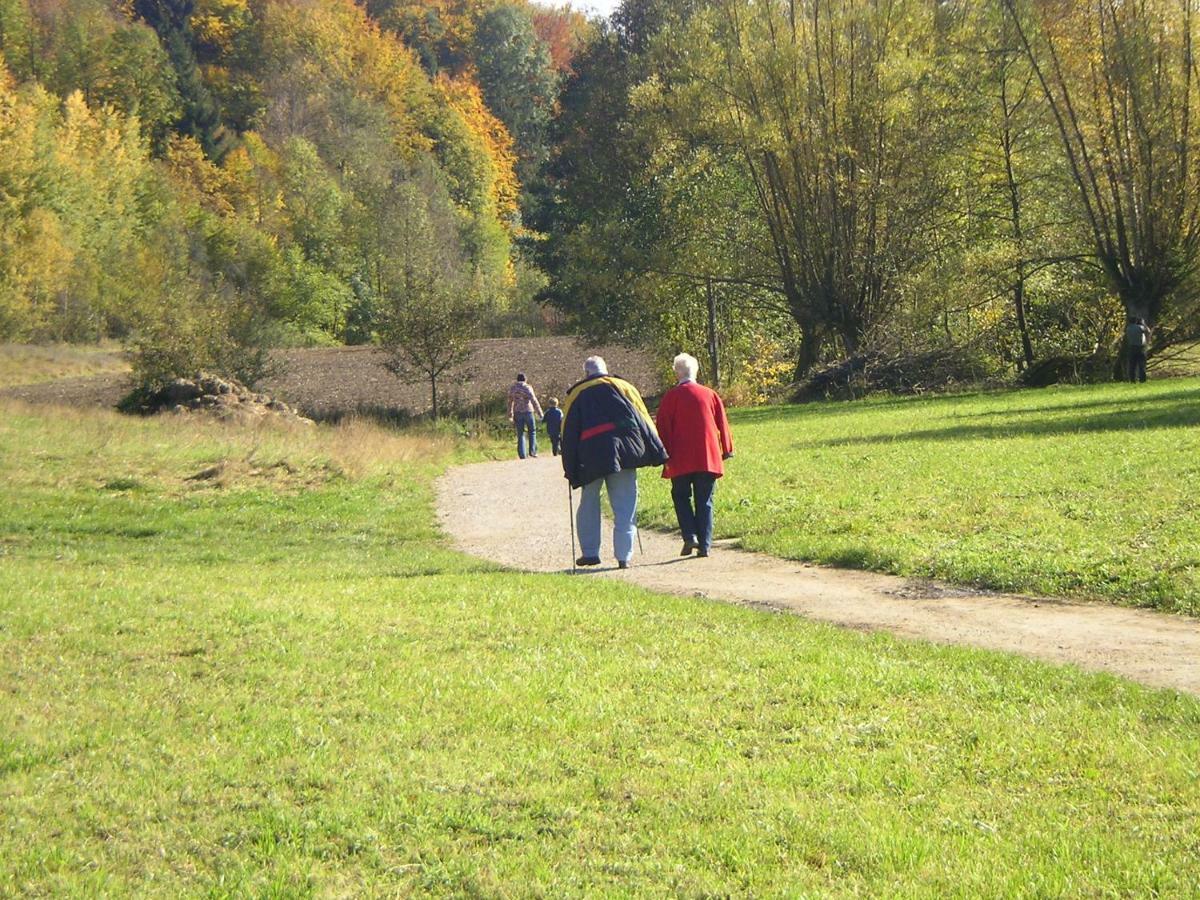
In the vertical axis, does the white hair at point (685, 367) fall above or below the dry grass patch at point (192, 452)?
above

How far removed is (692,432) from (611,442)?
1146 mm

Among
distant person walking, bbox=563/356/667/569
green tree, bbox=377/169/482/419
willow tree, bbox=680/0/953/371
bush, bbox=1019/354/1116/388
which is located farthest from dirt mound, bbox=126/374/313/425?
distant person walking, bbox=563/356/667/569

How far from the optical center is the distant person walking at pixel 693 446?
15359 mm

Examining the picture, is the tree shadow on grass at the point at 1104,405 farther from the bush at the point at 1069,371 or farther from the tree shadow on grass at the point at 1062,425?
the bush at the point at 1069,371

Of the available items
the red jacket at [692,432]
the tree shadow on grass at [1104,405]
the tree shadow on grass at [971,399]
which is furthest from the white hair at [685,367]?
the tree shadow on grass at [971,399]

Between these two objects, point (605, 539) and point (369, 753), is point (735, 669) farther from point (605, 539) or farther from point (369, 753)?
point (605, 539)

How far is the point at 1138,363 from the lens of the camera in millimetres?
39625

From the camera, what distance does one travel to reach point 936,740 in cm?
703

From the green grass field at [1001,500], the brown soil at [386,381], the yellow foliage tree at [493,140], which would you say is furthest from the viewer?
the yellow foliage tree at [493,140]

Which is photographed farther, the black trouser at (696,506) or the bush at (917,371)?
the bush at (917,371)

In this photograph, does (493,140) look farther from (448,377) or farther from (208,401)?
(208,401)

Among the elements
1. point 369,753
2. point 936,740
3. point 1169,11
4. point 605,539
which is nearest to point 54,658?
point 369,753

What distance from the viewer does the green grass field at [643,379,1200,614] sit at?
12672mm

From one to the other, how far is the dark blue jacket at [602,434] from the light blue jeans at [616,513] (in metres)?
0.19
